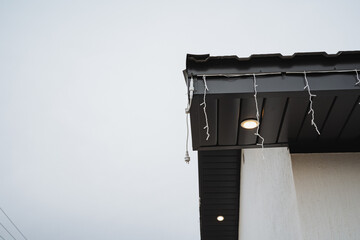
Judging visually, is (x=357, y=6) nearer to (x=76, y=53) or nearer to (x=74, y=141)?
(x=76, y=53)

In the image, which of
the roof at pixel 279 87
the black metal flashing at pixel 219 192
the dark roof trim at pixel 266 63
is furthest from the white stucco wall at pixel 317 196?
the black metal flashing at pixel 219 192

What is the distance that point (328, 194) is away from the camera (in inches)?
103

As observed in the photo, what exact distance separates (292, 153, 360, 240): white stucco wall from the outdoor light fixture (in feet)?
1.77

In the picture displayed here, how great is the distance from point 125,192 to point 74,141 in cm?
484

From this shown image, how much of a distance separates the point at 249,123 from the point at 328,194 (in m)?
0.93

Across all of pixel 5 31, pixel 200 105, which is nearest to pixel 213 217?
pixel 200 105

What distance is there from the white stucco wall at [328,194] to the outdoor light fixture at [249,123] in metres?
0.54

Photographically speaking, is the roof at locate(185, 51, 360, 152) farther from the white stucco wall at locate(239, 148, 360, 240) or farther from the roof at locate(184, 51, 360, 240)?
the white stucco wall at locate(239, 148, 360, 240)

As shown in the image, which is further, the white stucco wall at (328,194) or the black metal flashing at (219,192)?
the black metal flashing at (219,192)

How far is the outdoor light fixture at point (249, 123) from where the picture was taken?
2498mm

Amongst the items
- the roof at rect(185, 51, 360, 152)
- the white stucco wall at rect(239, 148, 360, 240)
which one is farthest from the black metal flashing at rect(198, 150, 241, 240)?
the roof at rect(185, 51, 360, 152)

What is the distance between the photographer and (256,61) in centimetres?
224

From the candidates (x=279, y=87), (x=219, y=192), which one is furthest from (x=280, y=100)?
(x=219, y=192)

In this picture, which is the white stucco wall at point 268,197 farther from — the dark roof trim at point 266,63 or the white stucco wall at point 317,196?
the dark roof trim at point 266,63
